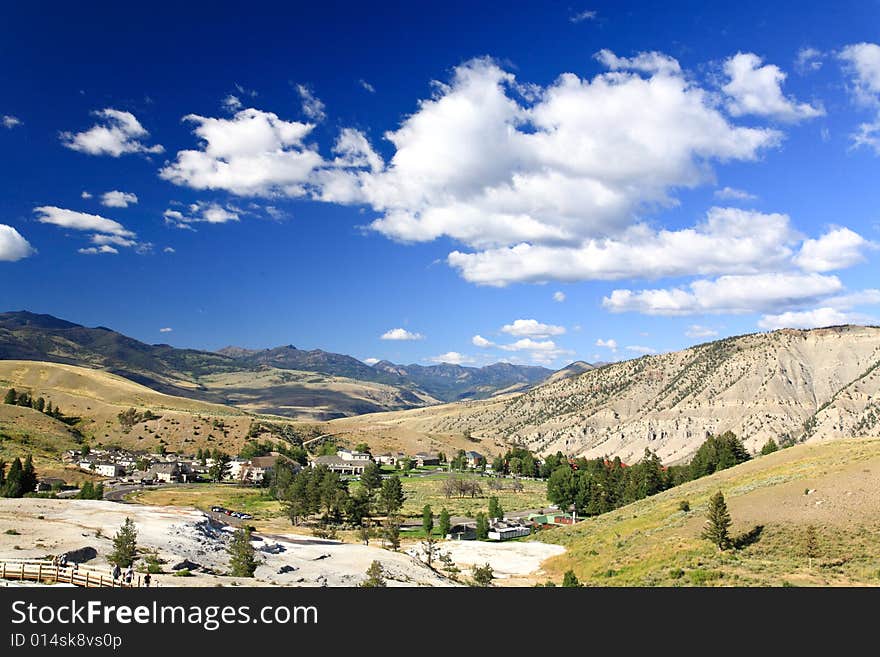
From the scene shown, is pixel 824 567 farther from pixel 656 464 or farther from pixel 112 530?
pixel 656 464

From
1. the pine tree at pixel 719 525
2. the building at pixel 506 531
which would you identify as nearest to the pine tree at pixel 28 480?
the building at pixel 506 531

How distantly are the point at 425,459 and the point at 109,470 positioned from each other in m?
86.2

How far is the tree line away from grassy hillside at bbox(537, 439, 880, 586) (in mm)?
27001

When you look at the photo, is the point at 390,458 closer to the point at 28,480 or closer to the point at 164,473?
the point at 164,473

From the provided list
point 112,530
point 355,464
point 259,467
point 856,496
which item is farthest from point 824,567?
point 355,464

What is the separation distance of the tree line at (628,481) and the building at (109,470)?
86993mm

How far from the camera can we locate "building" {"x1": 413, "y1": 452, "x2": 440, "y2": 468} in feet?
555

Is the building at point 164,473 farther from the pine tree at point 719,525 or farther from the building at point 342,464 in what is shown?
the pine tree at point 719,525

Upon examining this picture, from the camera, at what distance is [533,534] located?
77938 mm

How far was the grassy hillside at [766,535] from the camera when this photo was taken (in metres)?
35.8

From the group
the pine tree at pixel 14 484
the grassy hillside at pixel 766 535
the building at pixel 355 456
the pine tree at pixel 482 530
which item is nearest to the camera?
the grassy hillside at pixel 766 535

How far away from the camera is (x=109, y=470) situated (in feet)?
372

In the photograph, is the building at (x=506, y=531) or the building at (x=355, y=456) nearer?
the building at (x=506, y=531)
